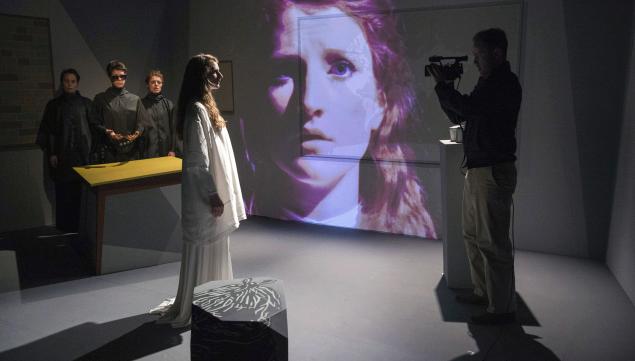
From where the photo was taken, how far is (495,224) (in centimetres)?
287

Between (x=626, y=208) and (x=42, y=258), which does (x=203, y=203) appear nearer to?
(x=42, y=258)

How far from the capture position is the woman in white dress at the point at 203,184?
9.11 ft

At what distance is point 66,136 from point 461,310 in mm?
3793

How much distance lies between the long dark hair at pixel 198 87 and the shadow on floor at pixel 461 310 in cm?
176

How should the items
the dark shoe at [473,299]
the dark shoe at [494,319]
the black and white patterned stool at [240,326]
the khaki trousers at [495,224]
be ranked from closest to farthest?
the black and white patterned stool at [240,326], the khaki trousers at [495,224], the dark shoe at [494,319], the dark shoe at [473,299]

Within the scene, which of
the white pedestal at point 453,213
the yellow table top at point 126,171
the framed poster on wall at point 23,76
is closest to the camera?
the white pedestal at point 453,213

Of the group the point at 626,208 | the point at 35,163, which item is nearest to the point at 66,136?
the point at 35,163

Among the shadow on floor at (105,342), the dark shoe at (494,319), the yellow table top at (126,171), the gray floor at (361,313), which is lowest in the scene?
the shadow on floor at (105,342)

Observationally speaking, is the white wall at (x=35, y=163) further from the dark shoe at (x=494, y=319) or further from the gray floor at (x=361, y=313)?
the dark shoe at (x=494, y=319)

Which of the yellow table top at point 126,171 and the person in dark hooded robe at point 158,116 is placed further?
the person in dark hooded robe at point 158,116

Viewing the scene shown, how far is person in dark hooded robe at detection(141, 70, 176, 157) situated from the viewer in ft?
16.4

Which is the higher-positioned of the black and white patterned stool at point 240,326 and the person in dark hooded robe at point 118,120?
the person in dark hooded robe at point 118,120

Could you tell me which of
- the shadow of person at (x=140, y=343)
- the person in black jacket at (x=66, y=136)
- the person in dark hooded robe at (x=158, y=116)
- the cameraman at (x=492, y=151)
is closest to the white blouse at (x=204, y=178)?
the shadow of person at (x=140, y=343)

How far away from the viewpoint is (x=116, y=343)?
9.28ft
